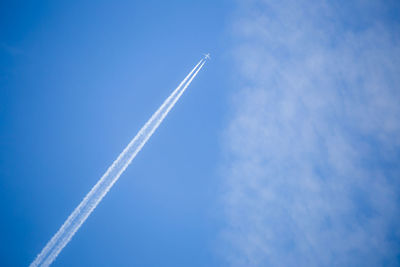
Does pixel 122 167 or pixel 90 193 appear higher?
pixel 122 167

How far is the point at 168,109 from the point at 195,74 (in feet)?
13.2

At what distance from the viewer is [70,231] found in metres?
27.1

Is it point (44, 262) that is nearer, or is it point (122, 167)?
point (44, 262)

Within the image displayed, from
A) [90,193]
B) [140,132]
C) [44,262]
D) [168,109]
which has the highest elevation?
[168,109]

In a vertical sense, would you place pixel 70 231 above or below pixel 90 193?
below

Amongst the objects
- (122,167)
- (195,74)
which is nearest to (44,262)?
(122,167)

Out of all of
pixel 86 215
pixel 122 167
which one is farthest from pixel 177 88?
pixel 86 215

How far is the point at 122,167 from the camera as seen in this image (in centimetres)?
2803

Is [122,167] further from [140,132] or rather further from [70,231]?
[70,231]

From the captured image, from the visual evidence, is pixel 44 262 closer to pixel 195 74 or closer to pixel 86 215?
pixel 86 215

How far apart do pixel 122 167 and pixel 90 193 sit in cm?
350

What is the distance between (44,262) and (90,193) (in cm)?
662

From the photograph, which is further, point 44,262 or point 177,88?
point 177,88

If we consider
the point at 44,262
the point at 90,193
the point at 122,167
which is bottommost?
the point at 44,262
